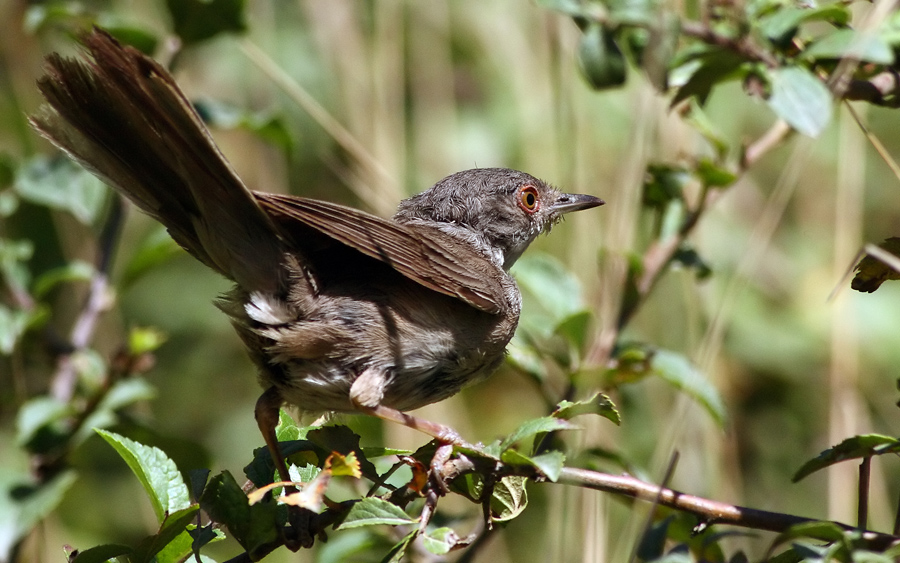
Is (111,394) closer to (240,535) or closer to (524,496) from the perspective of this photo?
(240,535)

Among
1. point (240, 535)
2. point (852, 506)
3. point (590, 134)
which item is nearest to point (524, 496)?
point (240, 535)

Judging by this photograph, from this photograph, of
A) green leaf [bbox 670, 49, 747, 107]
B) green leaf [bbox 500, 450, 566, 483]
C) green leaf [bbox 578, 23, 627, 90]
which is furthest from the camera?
green leaf [bbox 578, 23, 627, 90]

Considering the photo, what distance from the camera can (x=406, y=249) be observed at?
9.77 ft

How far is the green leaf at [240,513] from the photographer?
2.01 meters

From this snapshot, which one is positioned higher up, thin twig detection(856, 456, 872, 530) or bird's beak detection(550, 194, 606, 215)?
bird's beak detection(550, 194, 606, 215)

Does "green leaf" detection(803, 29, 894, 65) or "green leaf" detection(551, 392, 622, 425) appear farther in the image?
"green leaf" detection(803, 29, 894, 65)

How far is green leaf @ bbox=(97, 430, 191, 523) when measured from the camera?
2229 mm

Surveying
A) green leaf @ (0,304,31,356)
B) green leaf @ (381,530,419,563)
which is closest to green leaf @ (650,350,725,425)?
green leaf @ (381,530,419,563)

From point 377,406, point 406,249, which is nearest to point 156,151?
point 406,249

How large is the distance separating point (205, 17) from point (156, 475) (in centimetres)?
191

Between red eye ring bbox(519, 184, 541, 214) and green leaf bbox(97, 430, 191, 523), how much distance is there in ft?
6.68

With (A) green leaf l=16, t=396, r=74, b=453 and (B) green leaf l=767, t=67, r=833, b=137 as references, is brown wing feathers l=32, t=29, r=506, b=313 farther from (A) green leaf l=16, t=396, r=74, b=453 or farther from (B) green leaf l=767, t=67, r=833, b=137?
(B) green leaf l=767, t=67, r=833, b=137

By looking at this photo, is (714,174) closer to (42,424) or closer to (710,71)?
(710,71)

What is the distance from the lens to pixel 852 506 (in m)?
4.16
